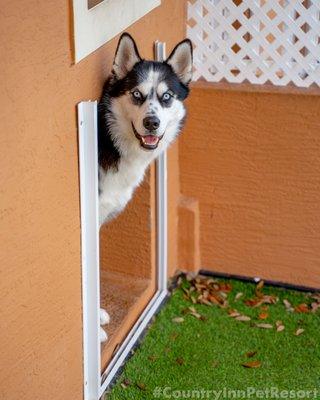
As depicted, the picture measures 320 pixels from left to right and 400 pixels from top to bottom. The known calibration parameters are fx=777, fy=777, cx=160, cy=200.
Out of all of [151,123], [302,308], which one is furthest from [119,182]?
[302,308]

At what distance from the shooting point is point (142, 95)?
3920 millimetres

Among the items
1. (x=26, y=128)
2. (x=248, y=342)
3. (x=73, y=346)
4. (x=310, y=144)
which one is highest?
→ (x=26, y=128)

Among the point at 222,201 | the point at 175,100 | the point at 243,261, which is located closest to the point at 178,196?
the point at 222,201

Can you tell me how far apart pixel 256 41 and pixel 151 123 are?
4.20 feet

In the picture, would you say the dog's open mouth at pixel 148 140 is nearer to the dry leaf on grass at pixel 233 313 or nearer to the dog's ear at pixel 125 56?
the dog's ear at pixel 125 56

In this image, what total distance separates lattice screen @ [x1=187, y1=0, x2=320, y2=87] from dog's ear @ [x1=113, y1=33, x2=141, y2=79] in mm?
1077

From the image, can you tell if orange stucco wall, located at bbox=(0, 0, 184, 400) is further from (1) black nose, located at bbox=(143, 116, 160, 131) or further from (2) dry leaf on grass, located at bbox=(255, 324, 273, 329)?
(2) dry leaf on grass, located at bbox=(255, 324, 273, 329)

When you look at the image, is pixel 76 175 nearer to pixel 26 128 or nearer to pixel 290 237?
pixel 26 128

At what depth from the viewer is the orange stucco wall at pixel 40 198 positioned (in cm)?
293

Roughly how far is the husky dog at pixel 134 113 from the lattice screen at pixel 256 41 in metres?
0.78

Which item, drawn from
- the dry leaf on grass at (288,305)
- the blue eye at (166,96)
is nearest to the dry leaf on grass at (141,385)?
the dry leaf on grass at (288,305)

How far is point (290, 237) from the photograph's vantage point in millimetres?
5137

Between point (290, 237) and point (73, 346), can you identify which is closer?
point (73, 346)

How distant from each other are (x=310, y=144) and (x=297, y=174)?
8.6 inches
